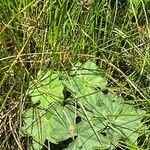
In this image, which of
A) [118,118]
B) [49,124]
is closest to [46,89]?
[49,124]

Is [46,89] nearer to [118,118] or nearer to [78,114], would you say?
[78,114]

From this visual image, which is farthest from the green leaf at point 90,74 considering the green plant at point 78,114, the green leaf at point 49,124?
the green leaf at point 49,124

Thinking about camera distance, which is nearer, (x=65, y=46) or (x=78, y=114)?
(x=78, y=114)

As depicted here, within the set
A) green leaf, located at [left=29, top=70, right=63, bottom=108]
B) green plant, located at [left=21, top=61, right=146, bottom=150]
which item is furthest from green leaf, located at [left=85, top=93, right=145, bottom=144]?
green leaf, located at [left=29, top=70, right=63, bottom=108]

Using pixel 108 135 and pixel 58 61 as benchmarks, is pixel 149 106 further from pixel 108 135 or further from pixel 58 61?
pixel 58 61

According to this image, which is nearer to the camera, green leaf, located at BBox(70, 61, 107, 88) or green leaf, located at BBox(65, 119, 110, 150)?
green leaf, located at BBox(65, 119, 110, 150)

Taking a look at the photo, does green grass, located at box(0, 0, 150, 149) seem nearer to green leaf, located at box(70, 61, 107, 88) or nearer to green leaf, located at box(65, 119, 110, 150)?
green leaf, located at box(70, 61, 107, 88)

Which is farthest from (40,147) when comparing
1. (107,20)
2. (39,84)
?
(107,20)
